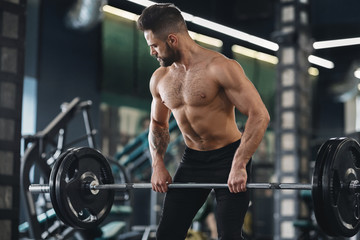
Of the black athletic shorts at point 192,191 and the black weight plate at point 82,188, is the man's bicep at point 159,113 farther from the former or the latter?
the black weight plate at point 82,188

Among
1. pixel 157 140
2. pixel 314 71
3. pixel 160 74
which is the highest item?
pixel 314 71

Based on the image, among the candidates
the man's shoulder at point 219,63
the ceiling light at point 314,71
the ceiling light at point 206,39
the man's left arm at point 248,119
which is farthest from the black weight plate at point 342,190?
the ceiling light at point 314,71

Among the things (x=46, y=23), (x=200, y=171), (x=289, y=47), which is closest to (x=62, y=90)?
(x=46, y=23)

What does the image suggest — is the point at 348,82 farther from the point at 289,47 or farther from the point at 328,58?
the point at 289,47

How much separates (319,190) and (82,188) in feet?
4.10

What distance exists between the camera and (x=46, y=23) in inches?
338

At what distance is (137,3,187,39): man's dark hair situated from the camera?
103 inches

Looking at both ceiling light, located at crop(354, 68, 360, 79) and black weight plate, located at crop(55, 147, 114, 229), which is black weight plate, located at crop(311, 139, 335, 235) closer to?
black weight plate, located at crop(55, 147, 114, 229)

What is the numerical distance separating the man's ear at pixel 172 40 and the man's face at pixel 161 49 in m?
0.02

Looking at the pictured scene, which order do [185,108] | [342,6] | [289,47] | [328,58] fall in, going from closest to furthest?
[185,108] → [289,47] → [342,6] → [328,58]

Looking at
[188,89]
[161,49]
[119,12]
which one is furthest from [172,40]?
[119,12]

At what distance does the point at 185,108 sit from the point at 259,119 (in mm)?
376

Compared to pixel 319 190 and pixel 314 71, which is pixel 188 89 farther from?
pixel 314 71

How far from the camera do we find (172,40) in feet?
8.69
